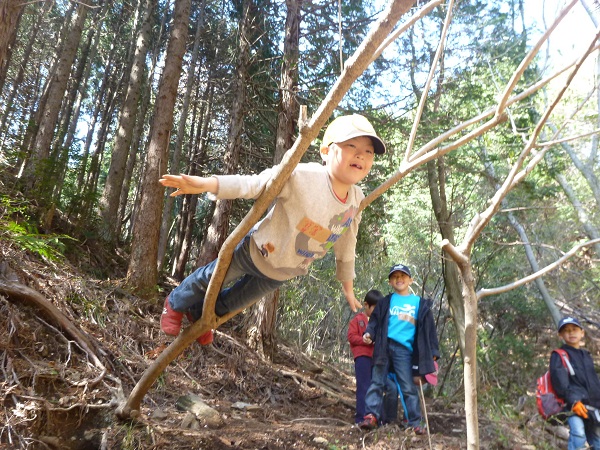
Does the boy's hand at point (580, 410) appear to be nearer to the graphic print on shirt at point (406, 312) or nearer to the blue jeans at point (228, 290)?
the graphic print on shirt at point (406, 312)

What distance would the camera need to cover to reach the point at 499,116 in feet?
6.34

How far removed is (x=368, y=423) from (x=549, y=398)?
188 cm

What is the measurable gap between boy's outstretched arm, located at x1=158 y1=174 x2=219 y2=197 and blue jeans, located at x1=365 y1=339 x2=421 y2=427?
3.46 meters

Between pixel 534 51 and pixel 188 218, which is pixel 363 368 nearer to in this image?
pixel 534 51

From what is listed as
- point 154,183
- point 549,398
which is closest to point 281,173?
point 549,398

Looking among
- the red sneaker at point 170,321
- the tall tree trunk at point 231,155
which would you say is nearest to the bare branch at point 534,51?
the red sneaker at point 170,321

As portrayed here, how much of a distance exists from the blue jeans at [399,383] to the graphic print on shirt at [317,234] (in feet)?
8.68

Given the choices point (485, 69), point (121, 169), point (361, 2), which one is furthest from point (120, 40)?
point (485, 69)

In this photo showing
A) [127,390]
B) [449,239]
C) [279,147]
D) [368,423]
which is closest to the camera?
[127,390]

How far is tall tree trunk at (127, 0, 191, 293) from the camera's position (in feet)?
21.7

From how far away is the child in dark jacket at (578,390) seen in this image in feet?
14.5

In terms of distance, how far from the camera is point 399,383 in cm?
471

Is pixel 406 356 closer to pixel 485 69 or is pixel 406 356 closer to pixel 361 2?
pixel 485 69

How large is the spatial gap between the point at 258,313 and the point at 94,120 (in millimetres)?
13677
